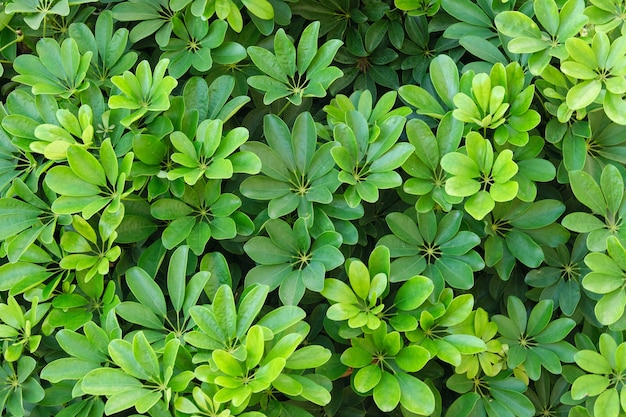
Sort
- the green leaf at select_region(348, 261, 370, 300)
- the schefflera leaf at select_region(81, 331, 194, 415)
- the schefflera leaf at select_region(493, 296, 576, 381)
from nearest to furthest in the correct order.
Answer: the schefflera leaf at select_region(81, 331, 194, 415) < the green leaf at select_region(348, 261, 370, 300) < the schefflera leaf at select_region(493, 296, 576, 381)

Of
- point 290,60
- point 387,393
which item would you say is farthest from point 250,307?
point 290,60

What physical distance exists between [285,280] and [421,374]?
0.32 m

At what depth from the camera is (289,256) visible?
1.10m

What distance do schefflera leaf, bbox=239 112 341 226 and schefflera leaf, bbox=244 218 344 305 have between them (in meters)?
0.03

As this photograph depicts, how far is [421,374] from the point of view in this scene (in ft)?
3.87

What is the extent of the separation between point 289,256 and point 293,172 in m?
0.16

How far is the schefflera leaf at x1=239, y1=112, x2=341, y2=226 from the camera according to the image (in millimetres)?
1106

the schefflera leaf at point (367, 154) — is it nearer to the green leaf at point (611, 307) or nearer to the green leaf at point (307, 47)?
the green leaf at point (307, 47)

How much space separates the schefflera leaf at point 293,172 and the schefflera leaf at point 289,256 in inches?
1.3

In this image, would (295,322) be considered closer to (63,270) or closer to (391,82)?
(63,270)

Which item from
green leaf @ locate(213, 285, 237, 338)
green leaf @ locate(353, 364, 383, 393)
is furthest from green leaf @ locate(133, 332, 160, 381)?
green leaf @ locate(353, 364, 383, 393)

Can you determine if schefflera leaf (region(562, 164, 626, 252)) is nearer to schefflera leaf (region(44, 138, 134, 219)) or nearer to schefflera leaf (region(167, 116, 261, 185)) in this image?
schefflera leaf (region(167, 116, 261, 185))

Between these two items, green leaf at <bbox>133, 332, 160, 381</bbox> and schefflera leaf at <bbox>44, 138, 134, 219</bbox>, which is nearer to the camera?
green leaf at <bbox>133, 332, 160, 381</bbox>

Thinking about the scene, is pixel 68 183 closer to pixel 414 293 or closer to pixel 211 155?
pixel 211 155
